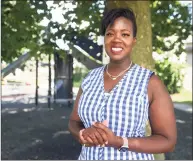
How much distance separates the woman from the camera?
1.69 meters

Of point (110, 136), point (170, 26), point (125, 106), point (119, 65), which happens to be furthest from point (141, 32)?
point (170, 26)

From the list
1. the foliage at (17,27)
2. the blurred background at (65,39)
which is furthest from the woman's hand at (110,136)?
the foliage at (17,27)

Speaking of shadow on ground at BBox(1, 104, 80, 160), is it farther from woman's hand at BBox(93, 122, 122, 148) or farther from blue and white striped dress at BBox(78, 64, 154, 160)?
woman's hand at BBox(93, 122, 122, 148)

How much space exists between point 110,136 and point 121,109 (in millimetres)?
189

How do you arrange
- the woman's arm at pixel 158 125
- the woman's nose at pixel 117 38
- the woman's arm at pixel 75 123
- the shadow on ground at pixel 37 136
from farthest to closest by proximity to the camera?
the shadow on ground at pixel 37 136
the woman's arm at pixel 75 123
the woman's nose at pixel 117 38
the woman's arm at pixel 158 125

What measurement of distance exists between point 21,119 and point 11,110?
2.76 m

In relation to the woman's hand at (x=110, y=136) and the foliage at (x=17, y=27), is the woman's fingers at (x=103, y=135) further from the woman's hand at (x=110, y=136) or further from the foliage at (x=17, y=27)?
the foliage at (x=17, y=27)

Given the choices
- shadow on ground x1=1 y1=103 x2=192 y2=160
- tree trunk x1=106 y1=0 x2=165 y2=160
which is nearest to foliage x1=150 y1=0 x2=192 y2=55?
shadow on ground x1=1 y1=103 x2=192 y2=160

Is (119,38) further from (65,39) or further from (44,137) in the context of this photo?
(44,137)

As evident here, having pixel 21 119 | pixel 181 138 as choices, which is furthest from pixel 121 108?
pixel 21 119

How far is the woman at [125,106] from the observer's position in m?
1.69

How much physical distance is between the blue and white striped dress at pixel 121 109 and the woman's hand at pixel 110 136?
11 cm

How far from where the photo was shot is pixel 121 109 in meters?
1.73

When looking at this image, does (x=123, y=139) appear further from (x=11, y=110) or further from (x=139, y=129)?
(x=11, y=110)
